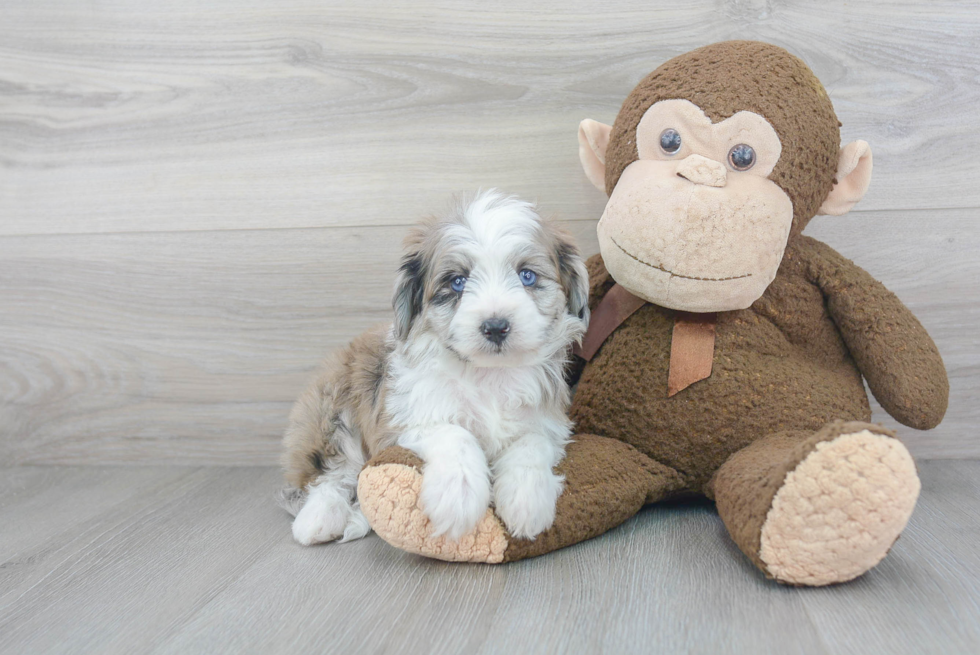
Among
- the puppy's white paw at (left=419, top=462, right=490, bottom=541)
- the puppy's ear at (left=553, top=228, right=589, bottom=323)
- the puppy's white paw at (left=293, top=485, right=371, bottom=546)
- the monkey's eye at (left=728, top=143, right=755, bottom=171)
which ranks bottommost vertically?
the puppy's white paw at (left=293, top=485, right=371, bottom=546)

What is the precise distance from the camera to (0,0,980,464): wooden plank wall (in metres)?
2.03

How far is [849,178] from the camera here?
5.42 feet

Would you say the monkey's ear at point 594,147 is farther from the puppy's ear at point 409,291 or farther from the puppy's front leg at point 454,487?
the puppy's front leg at point 454,487

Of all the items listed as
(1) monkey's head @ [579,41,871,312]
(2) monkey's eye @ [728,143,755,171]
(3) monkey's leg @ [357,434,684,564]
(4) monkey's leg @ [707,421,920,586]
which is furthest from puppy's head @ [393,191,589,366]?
(4) monkey's leg @ [707,421,920,586]

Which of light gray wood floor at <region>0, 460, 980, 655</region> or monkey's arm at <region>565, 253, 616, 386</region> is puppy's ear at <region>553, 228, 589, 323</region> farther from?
light gray wood floor at <region>0, 460, 980, 655</region>

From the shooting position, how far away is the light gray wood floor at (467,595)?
3.80 ft

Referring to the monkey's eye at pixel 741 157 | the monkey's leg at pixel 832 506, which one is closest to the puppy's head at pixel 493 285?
the monkey's eye at pixel 741 157

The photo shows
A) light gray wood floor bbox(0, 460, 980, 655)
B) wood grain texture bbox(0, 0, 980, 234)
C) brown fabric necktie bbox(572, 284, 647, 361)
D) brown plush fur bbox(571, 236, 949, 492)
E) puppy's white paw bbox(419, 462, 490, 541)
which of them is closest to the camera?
light gray wood floor bbox(0, 460, 980, 655)

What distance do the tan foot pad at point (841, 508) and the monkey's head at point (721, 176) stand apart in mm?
433

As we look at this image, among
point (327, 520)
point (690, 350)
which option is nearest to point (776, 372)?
point (690, 350)

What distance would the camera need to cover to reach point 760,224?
148 cm

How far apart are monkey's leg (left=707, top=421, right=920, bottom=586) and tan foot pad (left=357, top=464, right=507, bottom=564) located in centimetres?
49

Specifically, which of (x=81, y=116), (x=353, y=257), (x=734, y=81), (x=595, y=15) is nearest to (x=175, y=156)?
(x=81, y=116)

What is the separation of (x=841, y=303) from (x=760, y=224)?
0.37m
